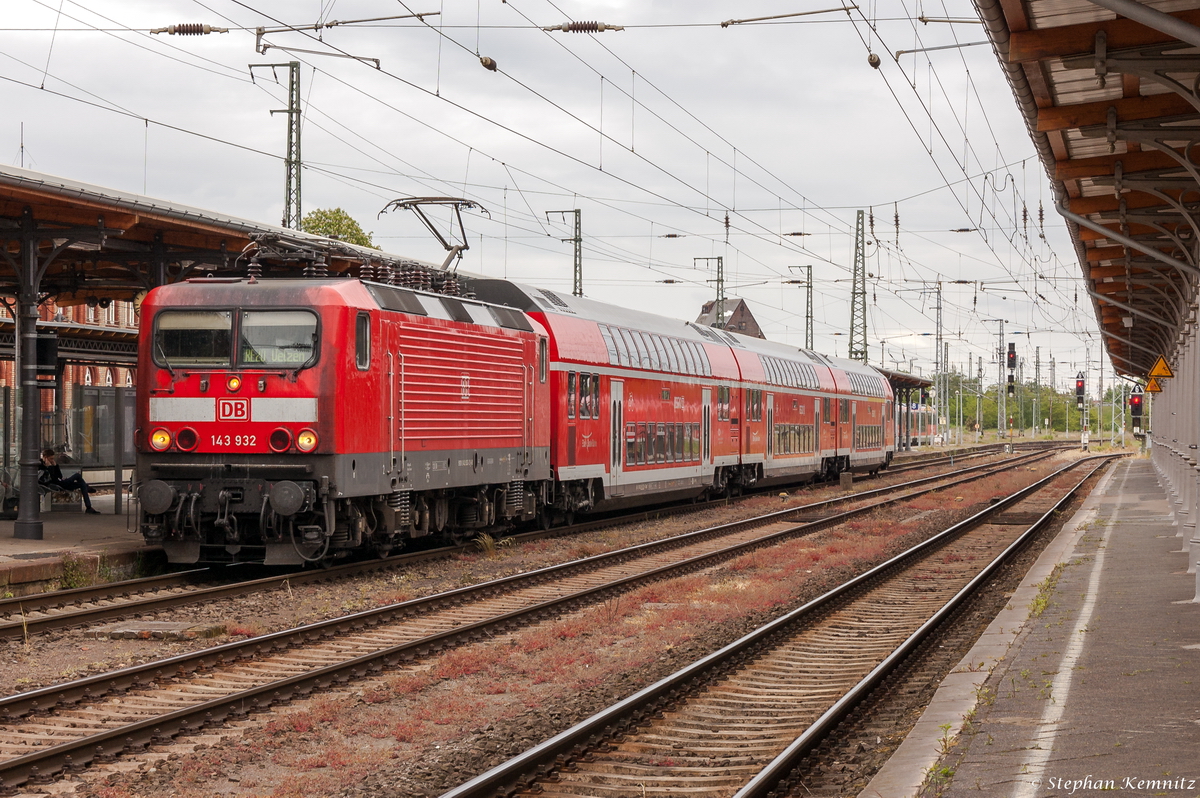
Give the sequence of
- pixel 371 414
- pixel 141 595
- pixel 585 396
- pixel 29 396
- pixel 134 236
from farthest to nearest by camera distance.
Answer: pixel 585 396
pixel 134 236
pixel 29 396
pixel 371 414
pixel 141 595

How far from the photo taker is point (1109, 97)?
1156 centimetres

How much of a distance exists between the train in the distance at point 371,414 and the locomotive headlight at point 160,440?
0.6 inches

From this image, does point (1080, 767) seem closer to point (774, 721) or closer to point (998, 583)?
point (774, 721)

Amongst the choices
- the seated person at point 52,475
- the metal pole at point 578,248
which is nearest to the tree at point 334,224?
the metal pole at point 578,248

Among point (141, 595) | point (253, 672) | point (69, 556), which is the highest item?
point (69, 556)

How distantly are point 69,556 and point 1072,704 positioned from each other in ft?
35.7

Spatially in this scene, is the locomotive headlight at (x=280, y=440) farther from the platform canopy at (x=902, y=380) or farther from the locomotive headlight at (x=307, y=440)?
the platform canopy at (x=902, y=380)

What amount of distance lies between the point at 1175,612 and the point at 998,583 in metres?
4.52

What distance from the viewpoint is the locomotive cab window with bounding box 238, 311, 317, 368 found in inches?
565

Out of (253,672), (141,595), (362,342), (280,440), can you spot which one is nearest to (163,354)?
(280,440)

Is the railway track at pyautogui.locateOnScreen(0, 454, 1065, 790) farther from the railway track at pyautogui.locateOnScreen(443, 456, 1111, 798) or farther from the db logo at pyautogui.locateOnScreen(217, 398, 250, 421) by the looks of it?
the db logo at pyautogui.locateOnScreen(217, 398, 250, 421)

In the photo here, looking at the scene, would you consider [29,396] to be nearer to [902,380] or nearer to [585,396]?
[585,396]

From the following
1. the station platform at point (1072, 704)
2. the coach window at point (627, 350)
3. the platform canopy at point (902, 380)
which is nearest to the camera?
the station platform at point (1072, 704)

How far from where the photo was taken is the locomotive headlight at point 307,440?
14.1m
